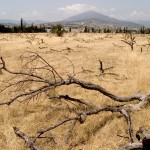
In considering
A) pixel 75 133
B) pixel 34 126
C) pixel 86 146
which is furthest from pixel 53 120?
pixel 86 146

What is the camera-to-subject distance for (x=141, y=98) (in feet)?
23.8

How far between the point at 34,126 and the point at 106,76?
19.9 ft

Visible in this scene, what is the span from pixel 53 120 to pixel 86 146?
1.61 metres

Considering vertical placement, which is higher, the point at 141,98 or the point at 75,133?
the point at 141,98

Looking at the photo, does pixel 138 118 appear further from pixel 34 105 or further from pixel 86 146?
pixel 34 105

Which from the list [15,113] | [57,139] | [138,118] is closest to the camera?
[57,139]

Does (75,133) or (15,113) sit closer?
(75,133)

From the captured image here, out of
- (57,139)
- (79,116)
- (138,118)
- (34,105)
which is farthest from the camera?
(34,105)

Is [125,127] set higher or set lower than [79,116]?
lower

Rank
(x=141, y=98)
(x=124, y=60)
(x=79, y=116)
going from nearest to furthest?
(x=79, y=116), (x=141, y=98), (x=124, y=60)

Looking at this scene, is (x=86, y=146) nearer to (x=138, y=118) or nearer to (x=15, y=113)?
(x=138, y=118)

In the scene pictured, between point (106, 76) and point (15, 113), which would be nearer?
point (15, 113)

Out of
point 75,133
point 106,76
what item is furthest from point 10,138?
point 106,76

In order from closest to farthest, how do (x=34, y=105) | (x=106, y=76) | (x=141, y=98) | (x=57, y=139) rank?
(x=57, y=139) < (x=141, y=98) < (x=34, y=105) < (x=106, y=76)
